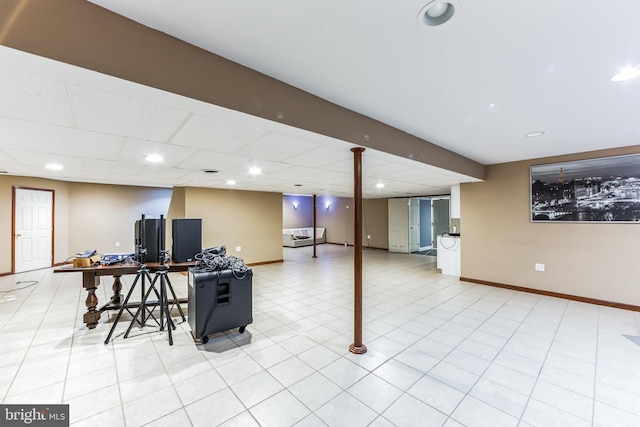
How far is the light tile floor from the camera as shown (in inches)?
73.6

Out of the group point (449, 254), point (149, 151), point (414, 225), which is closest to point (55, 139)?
point (149, 151)

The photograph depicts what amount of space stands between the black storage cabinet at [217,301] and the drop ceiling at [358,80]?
1.44m

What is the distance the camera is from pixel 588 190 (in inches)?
163

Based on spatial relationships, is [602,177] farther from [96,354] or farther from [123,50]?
[96,354]

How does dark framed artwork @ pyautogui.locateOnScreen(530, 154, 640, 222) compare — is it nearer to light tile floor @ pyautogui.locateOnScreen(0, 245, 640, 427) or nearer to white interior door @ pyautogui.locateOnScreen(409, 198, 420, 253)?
light tile floor @ pyautogui.locateOnScreen(0, 245, 640, 427)

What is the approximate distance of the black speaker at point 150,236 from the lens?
10.8 feet

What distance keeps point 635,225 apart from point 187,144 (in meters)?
6.07

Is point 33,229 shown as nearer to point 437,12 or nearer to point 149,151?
point 149,151

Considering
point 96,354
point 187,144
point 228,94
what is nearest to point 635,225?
point 228,94

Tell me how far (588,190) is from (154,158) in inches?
252

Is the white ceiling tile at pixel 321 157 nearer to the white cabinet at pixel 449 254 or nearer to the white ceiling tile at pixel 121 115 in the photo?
the white ceiling tile at pixel 121 115

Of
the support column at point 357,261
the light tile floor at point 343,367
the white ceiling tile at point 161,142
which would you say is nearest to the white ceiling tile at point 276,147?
the white ceiling tile at point 161,142

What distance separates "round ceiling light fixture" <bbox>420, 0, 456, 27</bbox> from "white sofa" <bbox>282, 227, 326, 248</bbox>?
1053 centimetres

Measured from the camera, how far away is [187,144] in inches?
110
